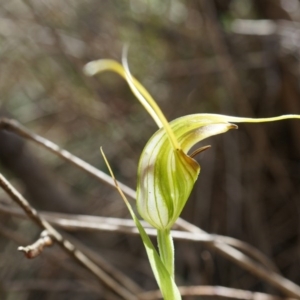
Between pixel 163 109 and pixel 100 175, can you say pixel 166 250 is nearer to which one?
pixel 100 175

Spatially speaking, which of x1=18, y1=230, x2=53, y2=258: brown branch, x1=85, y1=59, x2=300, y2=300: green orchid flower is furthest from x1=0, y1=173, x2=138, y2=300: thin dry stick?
x1=85, y1=59, x2=300, y2=300: green orchid flower

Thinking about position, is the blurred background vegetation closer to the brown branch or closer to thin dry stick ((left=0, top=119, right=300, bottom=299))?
thin dry stick ((left=0, top=119, right=300, bottom=299))

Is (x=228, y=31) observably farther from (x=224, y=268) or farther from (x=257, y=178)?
(x=224, y=268)

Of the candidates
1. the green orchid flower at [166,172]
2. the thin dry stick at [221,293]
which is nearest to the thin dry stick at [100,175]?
the thin dry stick at [221,293]

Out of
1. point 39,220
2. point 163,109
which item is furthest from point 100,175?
point 163,109

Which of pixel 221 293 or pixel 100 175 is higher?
pixel 100 175

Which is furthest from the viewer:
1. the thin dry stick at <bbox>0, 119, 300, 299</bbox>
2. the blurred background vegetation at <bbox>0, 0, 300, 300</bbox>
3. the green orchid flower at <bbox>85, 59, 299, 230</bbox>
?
the blurred background vegetation at <bbox>0, 0, 300, 300</bbox>
